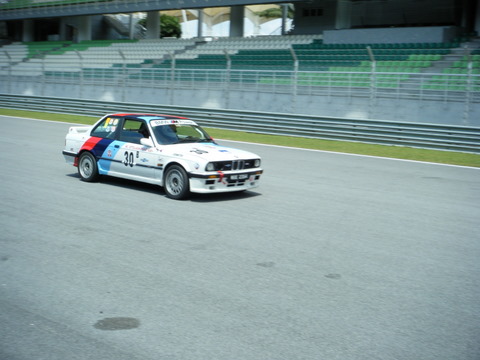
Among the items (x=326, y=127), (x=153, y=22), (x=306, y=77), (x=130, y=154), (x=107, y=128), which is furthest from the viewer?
(x=153, y=22)

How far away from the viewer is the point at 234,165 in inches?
350

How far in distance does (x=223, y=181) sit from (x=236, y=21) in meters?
30.9

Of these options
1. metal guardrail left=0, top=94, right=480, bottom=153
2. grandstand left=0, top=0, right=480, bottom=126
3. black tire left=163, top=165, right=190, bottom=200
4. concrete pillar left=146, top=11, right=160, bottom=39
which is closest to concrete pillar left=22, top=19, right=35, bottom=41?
concrete pillar left=146, top=11, right=160, bottom=39

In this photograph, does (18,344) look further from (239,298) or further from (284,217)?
(284,217)

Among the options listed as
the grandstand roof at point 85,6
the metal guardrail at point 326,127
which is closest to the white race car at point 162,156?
the metal guardrail at point 326,127

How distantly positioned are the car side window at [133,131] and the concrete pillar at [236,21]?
96.0ft

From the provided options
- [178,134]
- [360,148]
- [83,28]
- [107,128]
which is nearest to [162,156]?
[178,134]

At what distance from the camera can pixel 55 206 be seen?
799cm

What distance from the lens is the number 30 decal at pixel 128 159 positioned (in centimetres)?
937

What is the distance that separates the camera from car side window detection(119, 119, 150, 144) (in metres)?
9.50

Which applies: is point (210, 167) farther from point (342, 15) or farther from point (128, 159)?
point (342, 15)

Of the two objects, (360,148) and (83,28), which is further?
(83,28)

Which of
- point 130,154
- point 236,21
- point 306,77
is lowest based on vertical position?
point 130,154

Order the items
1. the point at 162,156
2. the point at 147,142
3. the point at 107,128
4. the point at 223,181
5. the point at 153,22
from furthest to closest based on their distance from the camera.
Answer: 1. the point at 153,22
2. the point at 107,128
3. the point at 147,142
4. the point at 162,156
5. the point at 223,181
